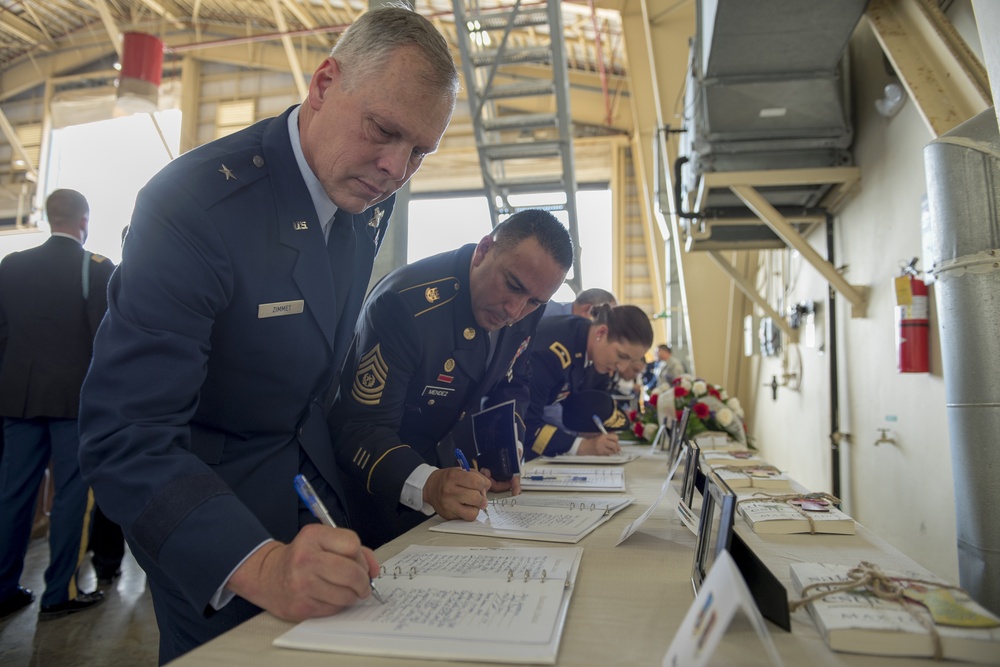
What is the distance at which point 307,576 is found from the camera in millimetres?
709

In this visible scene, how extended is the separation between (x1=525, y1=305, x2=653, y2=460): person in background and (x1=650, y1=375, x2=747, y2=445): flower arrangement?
0.29 metres

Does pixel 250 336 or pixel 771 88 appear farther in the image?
pixel 771 88

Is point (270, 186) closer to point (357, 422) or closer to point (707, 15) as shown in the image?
point (357, 422)

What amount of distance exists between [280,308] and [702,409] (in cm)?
234

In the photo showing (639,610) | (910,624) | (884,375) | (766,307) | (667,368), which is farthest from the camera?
(667,368)

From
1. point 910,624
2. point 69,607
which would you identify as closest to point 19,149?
point 69,607

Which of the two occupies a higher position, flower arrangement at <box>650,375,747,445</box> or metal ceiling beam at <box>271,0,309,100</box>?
metal ceiling beam at <box>271,0,309,100</box>

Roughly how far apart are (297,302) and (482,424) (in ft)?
2.57

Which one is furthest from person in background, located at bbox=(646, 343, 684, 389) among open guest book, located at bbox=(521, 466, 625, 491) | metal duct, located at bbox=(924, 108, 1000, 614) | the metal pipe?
metal duct, located at bbox=(924, 108, 1000, 614)

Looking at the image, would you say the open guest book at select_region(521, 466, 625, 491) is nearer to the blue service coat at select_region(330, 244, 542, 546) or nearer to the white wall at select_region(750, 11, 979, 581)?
the blue service coat at select_region(330, 244, 542, 546)

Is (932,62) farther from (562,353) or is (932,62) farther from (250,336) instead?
(250,336)

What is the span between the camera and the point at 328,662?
637mm

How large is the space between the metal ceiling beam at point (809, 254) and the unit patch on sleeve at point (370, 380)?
2.09m

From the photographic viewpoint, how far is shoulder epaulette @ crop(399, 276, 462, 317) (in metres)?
1.61
